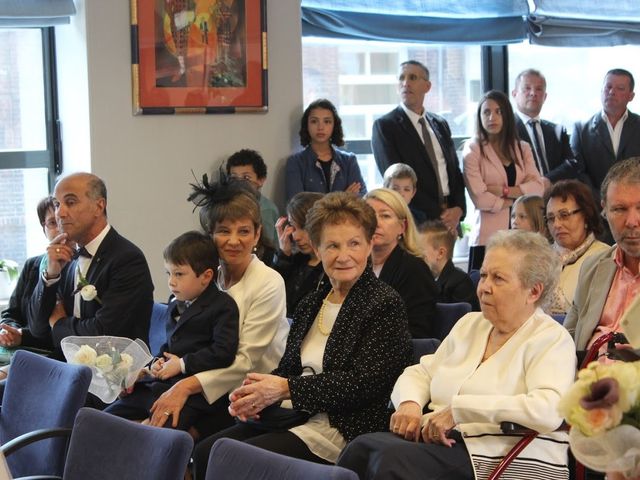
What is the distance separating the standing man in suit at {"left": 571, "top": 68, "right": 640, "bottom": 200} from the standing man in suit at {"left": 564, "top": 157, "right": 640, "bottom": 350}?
4181 mm

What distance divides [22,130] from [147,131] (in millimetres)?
856

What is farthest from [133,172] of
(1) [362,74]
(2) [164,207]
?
(1) [362,74]

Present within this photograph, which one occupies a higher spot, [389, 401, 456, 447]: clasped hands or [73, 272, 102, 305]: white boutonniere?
[73, 272, 102, 305]: white boutonniere

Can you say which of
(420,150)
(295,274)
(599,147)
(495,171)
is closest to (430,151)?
(420,150)

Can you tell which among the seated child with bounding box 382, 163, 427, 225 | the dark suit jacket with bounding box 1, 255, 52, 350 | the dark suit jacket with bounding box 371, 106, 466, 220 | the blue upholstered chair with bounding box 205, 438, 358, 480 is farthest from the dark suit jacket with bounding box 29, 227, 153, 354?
the dark suit jacket with bounding box 371, 106, 466, 220

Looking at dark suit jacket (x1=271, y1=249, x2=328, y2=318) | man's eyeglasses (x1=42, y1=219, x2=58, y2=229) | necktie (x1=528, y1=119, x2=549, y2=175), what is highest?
necktie (x1=528, y1=119, x2=549, y2=175)

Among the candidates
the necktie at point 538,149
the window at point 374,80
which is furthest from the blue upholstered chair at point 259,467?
the necktie at point 538,149

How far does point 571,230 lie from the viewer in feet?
15.5

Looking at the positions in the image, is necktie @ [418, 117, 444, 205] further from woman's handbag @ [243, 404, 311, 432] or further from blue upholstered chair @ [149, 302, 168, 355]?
woman's handbag @ [243, 404, 311, 432]

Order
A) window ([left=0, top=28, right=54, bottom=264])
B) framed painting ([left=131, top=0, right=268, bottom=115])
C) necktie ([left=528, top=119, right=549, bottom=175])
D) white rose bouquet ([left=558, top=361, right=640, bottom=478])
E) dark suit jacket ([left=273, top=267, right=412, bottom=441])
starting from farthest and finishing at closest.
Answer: necktie ([left=528, top=119, right=549, bottom=175]) → window ([left=0, top=28, right=54, bottom=264]) → framed painting ([left=131, top=0, right=268, bottom=115]) → dark suit jacket ([left=273, top=267, right=412, bottom=441]) → white rose bouquet ([left=558, top=361, right=640, bottom=478])

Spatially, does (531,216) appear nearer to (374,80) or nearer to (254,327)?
(254,327)

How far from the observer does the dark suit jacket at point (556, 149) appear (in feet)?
25.2

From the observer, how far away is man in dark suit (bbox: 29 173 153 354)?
173 inches

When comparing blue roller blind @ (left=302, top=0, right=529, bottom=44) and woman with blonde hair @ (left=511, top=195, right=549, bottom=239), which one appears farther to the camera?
blue roller blind @ (left=302, top=0, right=529, bottom=44)
